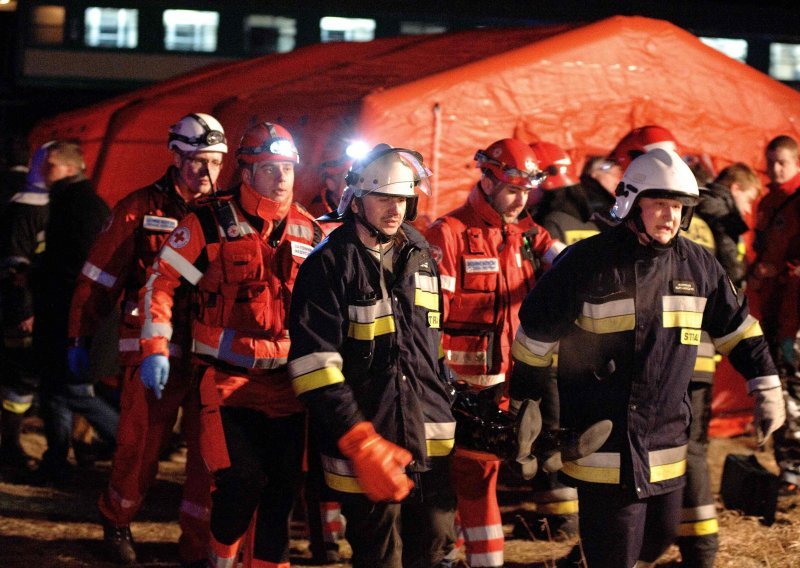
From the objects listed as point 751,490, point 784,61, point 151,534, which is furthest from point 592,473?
point 784,61

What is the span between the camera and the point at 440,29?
89.6ft

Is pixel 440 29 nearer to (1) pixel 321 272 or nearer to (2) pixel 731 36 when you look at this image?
(2) pixel 731 36

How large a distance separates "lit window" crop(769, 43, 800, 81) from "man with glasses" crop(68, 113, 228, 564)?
23732 mm

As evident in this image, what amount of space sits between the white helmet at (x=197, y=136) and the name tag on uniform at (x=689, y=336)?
9.70 ft

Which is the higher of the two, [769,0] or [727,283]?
[769,0]

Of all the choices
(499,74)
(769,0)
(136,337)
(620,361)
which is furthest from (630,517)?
(769,0)

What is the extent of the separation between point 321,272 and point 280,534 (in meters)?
1.35

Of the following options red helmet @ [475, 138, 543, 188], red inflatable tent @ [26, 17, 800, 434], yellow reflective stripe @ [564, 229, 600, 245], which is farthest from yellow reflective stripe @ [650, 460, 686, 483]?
red inflatable tent @ [26, 17, 800, 434]

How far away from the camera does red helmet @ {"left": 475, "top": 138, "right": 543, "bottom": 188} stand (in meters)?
6.07

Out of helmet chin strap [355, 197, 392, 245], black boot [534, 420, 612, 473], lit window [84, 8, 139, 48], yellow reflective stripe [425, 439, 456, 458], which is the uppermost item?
lit window [84, 8, 139, 48]

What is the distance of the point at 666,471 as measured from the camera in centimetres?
455

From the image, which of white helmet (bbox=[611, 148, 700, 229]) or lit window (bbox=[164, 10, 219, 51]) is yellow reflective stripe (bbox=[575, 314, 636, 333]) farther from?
lit window (bbox=[164, 10, 219, 51])

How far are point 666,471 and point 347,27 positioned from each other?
23.9m

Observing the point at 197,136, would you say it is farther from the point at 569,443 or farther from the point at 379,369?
the point at 569,443
